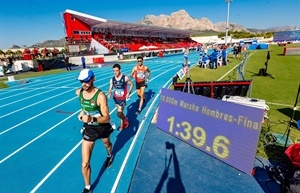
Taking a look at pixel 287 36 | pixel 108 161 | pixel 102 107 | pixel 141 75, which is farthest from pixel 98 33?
pixel 287 36

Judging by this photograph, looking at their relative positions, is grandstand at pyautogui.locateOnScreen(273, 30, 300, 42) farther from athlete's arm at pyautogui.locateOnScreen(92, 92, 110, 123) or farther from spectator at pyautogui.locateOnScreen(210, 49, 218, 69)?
athlete's arm at pyautogui.locateOnScreen(92, 92, 110, 123)

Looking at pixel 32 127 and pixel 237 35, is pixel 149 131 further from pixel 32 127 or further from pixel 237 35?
pixel 237 35

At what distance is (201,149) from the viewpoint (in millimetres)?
4895

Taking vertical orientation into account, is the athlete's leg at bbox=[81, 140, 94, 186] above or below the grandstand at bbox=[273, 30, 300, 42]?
below

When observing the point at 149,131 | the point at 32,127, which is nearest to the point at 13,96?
the point at 32,127

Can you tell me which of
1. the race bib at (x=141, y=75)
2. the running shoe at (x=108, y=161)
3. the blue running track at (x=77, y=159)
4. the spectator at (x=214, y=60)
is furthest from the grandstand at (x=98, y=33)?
the running shoe at (x=108, y=161)

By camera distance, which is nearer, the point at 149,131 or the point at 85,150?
the point at 85,150

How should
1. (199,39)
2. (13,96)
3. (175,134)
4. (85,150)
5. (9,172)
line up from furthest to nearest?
(199,39) < (13,96) < (175,134) < (9,172) < (85,150)

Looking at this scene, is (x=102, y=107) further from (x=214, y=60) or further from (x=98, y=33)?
(x=98, y=33)

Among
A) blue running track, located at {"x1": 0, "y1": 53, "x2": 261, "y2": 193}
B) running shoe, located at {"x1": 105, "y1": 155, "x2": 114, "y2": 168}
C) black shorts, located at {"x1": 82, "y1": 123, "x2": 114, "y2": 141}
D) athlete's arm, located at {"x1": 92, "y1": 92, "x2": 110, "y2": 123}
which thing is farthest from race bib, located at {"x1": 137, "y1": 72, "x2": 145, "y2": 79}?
athlete's arm, located at {"x1": 92, "y1": 92, "x2": 110, "y2": 123}

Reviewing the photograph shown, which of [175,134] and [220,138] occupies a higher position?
[220,138]

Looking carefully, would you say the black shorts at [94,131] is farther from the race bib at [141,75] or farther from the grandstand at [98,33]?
the grandstand at [98,33]

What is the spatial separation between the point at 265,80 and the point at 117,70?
10449 mm

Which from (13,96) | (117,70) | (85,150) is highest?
(117,70)
